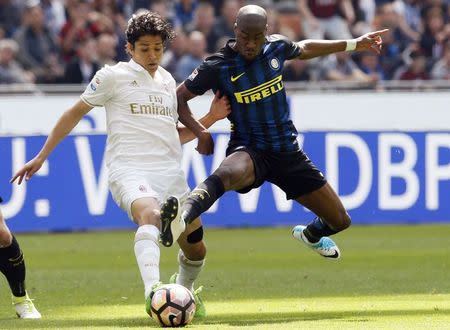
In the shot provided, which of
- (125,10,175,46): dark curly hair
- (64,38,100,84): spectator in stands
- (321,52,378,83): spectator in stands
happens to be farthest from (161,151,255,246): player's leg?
(321,52,378,83): spectator in stands

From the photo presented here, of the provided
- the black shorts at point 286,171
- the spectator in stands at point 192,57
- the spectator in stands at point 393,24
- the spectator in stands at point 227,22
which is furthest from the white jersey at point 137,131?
the spectator in stands at point 393,24

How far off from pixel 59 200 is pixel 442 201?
203 inches

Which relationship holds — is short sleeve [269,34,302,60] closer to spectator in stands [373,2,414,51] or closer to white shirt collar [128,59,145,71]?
white shirt collar [128,59,145,71]

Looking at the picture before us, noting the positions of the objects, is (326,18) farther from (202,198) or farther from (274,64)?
(202,198)

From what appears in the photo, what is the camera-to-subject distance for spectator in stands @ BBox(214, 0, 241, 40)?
2084cm

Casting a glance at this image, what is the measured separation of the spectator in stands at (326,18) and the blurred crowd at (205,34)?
0.02 metres

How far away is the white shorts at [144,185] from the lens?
8.55 metres

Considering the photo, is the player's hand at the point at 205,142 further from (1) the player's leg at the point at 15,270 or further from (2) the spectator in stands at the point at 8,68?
(2) the spectator in stands at the point at 8,68

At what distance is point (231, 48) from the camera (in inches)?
399

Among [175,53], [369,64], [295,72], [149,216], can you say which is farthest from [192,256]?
[369,64]

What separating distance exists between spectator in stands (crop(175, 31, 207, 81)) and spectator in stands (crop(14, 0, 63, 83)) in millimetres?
1885

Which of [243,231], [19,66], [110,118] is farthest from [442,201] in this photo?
[110,118]

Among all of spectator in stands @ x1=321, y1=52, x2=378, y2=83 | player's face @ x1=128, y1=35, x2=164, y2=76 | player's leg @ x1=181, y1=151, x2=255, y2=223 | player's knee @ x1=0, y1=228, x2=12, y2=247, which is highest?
player's face @ x1=128, y1=35, x2=164, y2=76

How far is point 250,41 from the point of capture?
982 centimetres
